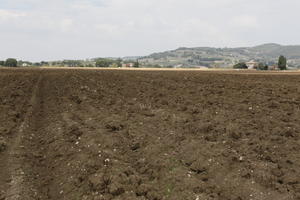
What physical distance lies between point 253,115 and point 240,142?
3.42 m

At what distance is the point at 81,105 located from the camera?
16.8 m

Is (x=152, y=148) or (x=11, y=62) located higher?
(x=11, y=62)

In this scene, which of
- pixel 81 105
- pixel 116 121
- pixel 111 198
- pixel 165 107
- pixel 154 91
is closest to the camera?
pixel 111 198

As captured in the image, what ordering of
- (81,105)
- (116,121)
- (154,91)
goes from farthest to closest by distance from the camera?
(154,91), (81,105), (116,121)

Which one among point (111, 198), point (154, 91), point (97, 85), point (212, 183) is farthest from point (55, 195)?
point (97, 85)

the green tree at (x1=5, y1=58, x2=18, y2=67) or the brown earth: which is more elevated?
the green tree at (x1=5, y1=58, x2=18, y2=67)

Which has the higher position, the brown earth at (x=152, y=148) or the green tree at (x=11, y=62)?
the green tree at (x=11, y=62)

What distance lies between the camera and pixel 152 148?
10297 mm

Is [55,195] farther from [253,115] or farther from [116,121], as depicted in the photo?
[253,115]

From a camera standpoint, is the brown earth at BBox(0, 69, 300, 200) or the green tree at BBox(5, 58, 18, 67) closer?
the brown earth at BBox(0, 69, 300, 200)

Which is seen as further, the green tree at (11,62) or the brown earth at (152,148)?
the green tree at (11,62)

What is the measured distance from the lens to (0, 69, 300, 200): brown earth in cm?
798

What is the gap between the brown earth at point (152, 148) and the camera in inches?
314

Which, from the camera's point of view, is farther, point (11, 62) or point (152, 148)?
point (11, 62)
